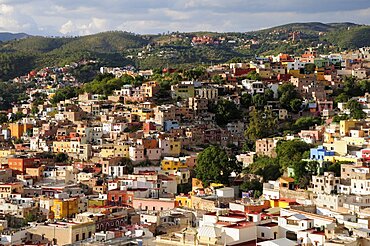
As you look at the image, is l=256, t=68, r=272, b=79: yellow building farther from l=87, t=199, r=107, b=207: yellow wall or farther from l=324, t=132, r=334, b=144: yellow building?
l=87, t=199, r=107, b=207: yellow wall

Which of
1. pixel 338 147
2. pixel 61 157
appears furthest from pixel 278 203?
pixel 61 157

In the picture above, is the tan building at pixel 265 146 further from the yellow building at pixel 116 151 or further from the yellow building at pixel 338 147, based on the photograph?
the yellow building at pixel 116 151

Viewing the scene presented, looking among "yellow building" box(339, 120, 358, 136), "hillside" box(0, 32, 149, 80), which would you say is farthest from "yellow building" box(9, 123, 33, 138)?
"hillside" box(0, 32, 149, 80)

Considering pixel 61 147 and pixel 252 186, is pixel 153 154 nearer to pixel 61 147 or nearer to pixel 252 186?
pixel 61 147

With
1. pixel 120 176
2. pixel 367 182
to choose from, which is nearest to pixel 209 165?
pixel 120 176

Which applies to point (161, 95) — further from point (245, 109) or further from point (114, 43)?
point (114, 43)

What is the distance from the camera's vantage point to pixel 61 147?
119 ft

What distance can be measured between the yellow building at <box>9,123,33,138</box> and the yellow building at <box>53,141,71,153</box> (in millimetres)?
4233

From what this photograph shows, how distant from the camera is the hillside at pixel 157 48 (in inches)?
2955

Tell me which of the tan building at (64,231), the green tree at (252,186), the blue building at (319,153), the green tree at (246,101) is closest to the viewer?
the tan building at (64,231)

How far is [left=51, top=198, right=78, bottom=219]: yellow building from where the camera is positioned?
2594 cm

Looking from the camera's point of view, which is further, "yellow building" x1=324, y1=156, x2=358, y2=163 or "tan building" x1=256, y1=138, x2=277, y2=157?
"tan building" x1=256, y1=138, x2=277, y2=157

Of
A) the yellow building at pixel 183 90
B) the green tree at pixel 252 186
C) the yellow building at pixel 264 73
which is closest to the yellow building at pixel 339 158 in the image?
the green tree at pixel 252 186

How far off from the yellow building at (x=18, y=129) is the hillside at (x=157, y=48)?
2974 cm
